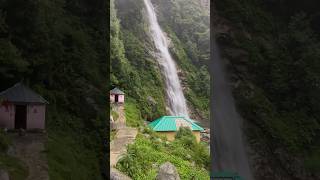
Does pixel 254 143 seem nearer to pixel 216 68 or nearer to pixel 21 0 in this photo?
pixel 216 68

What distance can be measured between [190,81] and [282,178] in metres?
2.43

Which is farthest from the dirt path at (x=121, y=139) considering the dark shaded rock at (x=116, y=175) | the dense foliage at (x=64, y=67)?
the dense foliage at (x=64, y=67)

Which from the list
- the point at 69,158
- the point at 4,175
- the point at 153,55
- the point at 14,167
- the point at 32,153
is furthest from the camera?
the point at 153,55

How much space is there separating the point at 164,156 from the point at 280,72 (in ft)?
9.76

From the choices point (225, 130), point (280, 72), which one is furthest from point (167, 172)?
point (280, 72)

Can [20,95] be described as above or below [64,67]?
below

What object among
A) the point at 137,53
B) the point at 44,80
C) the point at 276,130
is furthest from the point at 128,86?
the point at 276,130

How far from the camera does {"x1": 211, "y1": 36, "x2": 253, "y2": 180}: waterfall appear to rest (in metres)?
10.1

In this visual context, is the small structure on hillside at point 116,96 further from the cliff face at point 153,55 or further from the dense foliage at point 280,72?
the dense foliage at point 280,72

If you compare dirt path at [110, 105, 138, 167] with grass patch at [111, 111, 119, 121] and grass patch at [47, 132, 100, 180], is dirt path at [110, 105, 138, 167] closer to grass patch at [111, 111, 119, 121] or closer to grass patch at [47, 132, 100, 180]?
grass patch at [111, 111, 119, 121]

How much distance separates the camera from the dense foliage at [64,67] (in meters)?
8.99

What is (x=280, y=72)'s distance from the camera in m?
10.8

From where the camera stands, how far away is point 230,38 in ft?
34.8

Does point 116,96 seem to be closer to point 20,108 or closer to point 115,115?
point 115,115
